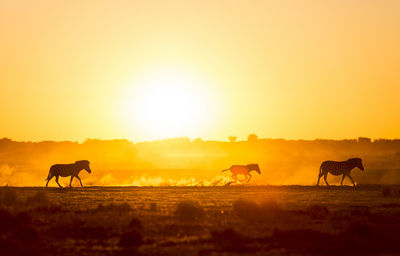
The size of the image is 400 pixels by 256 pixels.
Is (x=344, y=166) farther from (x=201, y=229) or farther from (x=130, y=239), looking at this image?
(x=130, y=239)

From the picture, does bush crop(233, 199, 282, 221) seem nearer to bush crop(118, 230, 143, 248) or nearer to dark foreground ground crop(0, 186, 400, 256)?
dark foreground ground crop(0, 186, 400, 256)

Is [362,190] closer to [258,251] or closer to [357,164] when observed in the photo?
[357,164]

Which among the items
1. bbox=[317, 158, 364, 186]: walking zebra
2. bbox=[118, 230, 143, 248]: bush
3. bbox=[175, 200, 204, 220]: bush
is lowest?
bbox=[118, 230, 143, 248]: bush

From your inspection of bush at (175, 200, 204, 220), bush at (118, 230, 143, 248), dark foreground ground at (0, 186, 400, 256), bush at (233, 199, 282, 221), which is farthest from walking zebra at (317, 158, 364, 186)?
bush at (118, 230, 143, 248)

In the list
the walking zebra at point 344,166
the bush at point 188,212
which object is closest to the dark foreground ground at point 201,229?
the bush at point 188,212

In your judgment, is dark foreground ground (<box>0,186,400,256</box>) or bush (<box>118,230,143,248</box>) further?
bush (<box>118,230,143,248</box>)

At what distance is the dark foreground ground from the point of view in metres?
18.4

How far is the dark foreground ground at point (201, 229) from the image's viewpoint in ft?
60.4

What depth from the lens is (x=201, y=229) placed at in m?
22.5

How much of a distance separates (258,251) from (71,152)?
122434 millimetres

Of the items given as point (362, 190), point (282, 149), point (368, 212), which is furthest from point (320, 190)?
point (282, 149)

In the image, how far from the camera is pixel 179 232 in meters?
21.7

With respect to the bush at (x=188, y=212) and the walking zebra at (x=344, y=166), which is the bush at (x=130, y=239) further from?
the walking zebra at (x=344, y=166)

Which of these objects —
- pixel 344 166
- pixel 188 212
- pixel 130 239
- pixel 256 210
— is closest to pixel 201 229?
pixel 188 212
